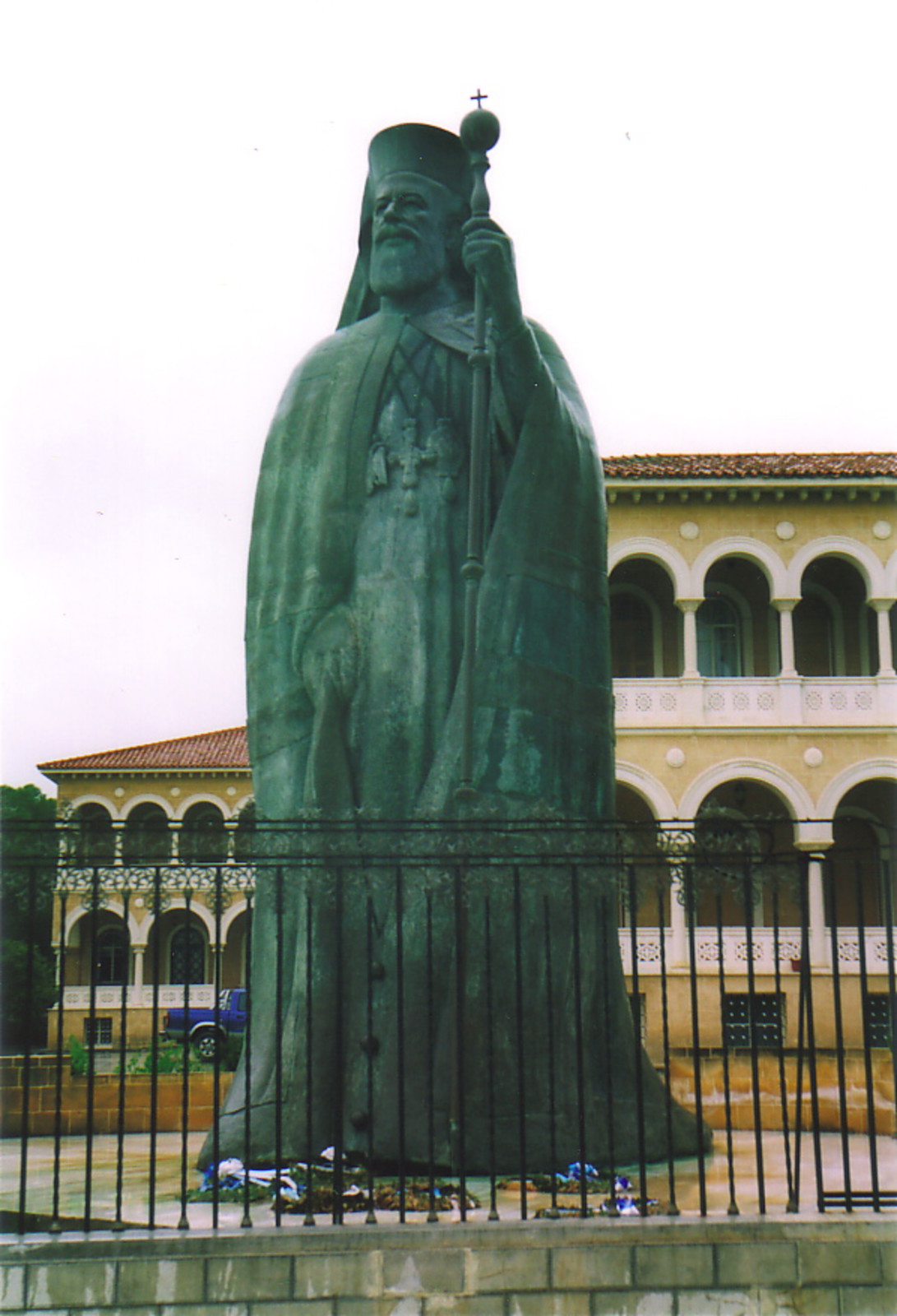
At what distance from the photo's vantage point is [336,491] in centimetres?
893

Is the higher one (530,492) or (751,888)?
(530,492)

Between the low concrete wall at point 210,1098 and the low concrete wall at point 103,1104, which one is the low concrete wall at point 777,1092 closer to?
the low concrete wall at point 210,1098

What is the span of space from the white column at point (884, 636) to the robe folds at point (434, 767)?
29216 millimetres

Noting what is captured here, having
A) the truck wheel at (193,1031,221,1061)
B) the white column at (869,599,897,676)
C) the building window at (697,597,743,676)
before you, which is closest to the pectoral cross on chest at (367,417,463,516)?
the truck wheel at (193,1031,221,1061)

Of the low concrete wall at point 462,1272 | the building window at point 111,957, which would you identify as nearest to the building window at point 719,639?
the building window at point 111,957

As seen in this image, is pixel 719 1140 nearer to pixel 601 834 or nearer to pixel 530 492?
pixel 601 834

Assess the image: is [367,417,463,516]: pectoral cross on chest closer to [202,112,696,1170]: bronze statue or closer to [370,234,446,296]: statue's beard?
[202,112,696,1170]: bronze statue

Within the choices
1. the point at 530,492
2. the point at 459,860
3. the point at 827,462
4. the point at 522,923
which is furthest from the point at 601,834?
the point at 827,462

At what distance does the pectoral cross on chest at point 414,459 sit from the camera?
8.86m

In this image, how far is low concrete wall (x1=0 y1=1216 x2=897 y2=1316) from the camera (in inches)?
223

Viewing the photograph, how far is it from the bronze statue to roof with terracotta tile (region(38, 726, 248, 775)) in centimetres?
4468

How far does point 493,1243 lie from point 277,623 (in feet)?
14.0

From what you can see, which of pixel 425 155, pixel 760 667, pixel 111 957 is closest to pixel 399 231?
pixel 425 155

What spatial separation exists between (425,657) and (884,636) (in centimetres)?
3084
